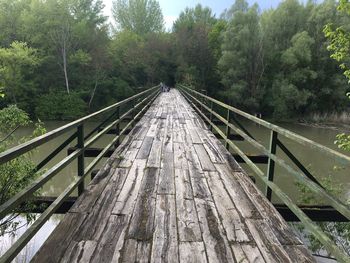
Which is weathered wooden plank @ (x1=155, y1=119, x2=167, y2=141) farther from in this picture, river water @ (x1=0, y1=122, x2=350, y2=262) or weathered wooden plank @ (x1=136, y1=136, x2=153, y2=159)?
river water @ (x1=0, y1=122, x2=350, y2=262)

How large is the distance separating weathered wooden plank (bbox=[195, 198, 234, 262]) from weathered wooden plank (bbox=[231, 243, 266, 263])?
0.05 metres

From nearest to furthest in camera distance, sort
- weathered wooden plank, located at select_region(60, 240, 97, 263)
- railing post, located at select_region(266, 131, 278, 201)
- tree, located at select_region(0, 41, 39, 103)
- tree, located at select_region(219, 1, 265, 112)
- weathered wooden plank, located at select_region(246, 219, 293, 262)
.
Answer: weathered wooden plank, located at select_region(60, 240, 97, 263), weathered wooden plank, located at select_region(246, 219, 293, 262), railing post, located at select_region(266, 131, 278, 201), tree, located at select_region(0, 41, 39, 103), tree, located at select_region(219, 1, 265, 112)

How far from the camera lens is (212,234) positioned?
9.59 ft

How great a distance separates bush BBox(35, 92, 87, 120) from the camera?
3269 cm

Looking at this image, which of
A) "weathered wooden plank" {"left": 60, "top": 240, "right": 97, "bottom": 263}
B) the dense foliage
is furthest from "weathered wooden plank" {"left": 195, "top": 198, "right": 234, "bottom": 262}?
the dense foliage

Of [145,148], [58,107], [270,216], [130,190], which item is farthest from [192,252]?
[58,107]

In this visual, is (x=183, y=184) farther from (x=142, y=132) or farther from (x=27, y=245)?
(x=27, y=245)

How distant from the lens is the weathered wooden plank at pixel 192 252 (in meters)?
2.52

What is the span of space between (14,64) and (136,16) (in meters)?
32.2

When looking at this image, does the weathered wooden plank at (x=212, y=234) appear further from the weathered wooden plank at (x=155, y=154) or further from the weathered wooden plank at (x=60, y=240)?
the weathered wooden plank at (x=155, y=154)

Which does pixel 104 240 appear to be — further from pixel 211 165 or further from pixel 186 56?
pixel 186 56

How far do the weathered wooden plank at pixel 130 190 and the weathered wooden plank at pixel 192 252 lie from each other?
0.83m

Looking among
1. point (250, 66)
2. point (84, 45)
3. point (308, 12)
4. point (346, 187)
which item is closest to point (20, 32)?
point (84, 45)

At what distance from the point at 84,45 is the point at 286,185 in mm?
30418
